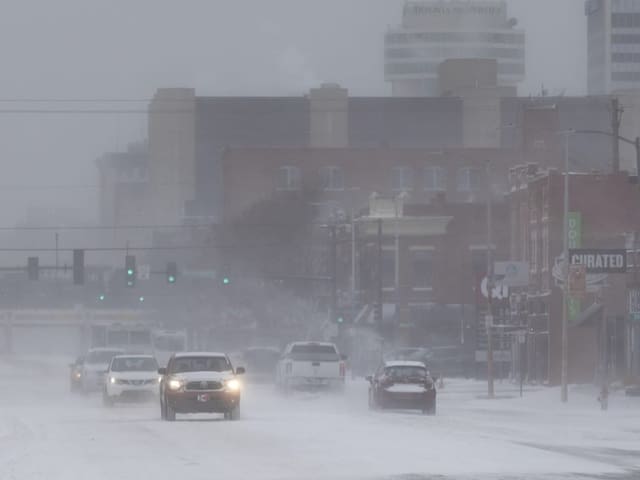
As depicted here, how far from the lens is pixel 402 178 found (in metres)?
134

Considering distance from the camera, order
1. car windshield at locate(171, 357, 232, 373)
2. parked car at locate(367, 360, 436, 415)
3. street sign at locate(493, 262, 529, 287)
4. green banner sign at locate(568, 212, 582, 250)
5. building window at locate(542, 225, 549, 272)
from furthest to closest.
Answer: street sign at locate(493, 262, 529, 287)
building window at locate(542, 225, 549, 272)
green banner sign at locate(568, 212, 582, 250)
parked car at locate(367, 360, 436, 415)
car windshield at locate(171, 357, 232, 373)

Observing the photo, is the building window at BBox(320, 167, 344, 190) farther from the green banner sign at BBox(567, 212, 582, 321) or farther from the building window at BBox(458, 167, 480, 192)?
the green banner sign at BBox(567, 212, 582, 321)

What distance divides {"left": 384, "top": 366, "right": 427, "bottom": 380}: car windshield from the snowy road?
42.8 inches

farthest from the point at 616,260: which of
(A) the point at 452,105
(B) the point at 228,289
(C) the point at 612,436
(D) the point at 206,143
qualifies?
(D) the point at 206,143

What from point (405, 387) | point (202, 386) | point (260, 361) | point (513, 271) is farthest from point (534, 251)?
point (202, 386)

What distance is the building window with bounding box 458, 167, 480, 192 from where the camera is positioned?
434ft

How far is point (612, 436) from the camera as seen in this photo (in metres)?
36.8

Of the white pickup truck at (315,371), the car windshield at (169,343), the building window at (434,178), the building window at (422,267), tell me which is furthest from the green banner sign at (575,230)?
the building window at (434,178)

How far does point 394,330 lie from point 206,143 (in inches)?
2489

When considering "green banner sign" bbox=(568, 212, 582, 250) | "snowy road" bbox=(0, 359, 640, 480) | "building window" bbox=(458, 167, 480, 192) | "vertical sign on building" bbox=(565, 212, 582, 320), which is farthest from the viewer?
"building window" bbox=(458, 167, 480, 192)

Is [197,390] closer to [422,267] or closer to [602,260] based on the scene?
[602,260]

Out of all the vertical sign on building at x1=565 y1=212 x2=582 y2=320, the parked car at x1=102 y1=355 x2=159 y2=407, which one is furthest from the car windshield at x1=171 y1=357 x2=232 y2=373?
the vertical sign on building at x1=565 y1=212 x2=582 y2=320

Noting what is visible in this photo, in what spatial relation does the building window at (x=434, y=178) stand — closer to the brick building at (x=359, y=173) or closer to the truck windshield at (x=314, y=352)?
the brick building at (x=359, y=173)

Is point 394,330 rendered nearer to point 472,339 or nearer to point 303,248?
point 472,339
